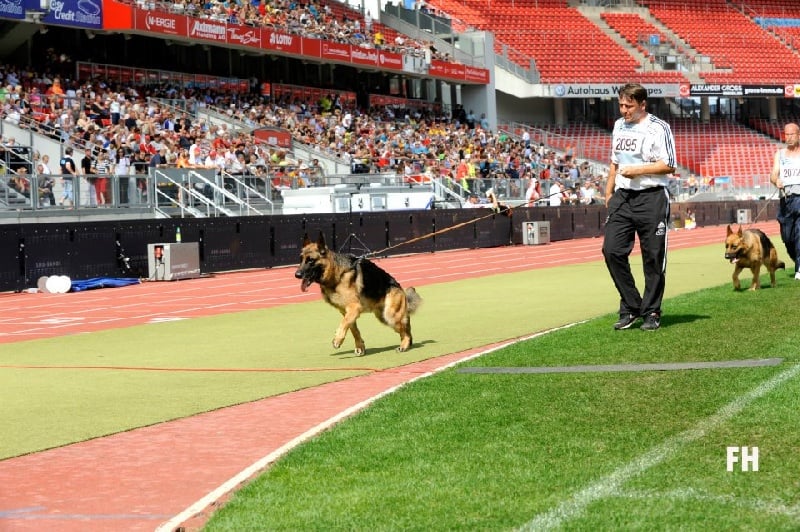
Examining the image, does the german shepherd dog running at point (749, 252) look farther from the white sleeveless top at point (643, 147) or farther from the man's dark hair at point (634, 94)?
the man's dark hair at point (634, 94)

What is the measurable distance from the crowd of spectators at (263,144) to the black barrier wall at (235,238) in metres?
1.43

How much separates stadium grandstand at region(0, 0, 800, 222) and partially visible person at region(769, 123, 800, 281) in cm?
425

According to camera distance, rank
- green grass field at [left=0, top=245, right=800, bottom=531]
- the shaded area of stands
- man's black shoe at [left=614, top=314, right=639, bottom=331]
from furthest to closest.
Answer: the shaded area of stands → man's black shoe at [left=614, top=314, right=639, bottom=331] → green grass field at [left=0, top=245, right=800, bottom=531]

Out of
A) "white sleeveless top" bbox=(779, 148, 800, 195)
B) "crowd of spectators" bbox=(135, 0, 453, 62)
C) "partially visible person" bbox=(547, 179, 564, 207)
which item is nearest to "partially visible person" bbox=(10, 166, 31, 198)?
"white sleeveless top" bbox=(779, 148, 800, 195)

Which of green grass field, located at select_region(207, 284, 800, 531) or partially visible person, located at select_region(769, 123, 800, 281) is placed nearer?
green grass field, located at select_region(207, 284, 800, 531)

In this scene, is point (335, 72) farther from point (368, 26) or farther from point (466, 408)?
point (466, 408)

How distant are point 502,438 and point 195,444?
6.65ft

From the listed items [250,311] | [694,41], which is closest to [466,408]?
[250,311]

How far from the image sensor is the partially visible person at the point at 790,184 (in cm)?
1627

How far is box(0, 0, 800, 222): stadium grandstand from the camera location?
3169cm

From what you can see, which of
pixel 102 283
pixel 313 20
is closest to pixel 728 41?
pixel 313 20

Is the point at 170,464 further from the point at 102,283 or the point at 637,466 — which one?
the point at 102,283

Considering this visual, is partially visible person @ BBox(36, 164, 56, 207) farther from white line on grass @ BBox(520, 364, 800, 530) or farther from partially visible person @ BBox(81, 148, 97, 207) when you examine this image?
white line on grass @ BBox(520, 364, 800, 530)

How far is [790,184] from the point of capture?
16359 millimetres
